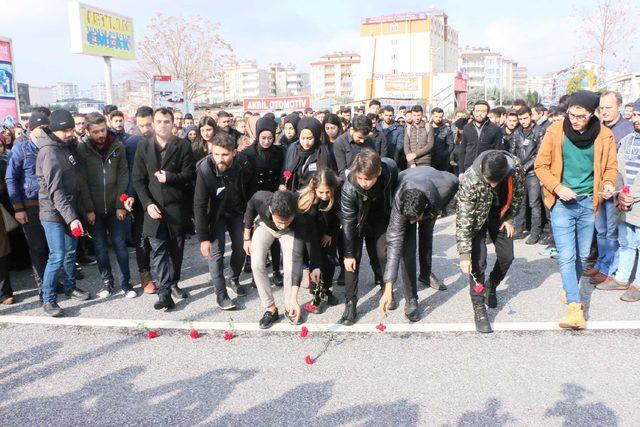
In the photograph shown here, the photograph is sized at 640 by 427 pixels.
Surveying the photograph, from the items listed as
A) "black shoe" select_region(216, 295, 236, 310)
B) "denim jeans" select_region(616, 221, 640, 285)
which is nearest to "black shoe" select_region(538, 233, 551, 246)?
"denim jeans" select_region(616, 221, 640, 285)

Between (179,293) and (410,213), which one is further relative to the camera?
(179,293)

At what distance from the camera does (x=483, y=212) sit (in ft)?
13.4

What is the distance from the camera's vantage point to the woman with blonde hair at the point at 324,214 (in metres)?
4.13

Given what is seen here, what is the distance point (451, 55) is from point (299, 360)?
408 feet

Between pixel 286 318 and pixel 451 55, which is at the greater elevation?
pixel 451 55

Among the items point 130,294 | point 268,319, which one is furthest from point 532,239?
point 130,294

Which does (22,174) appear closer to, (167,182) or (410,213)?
(167,182)

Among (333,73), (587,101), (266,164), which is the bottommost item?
(266,164)

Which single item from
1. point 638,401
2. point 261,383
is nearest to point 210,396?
point 261,383

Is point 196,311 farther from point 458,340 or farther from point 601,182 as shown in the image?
point 601,182

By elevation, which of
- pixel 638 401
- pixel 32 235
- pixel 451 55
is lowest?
pixel 638 401

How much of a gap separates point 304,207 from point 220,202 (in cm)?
103

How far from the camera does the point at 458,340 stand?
3.92 meters

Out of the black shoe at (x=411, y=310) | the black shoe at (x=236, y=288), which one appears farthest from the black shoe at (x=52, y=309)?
the black shoe at (x=411, y=310)
